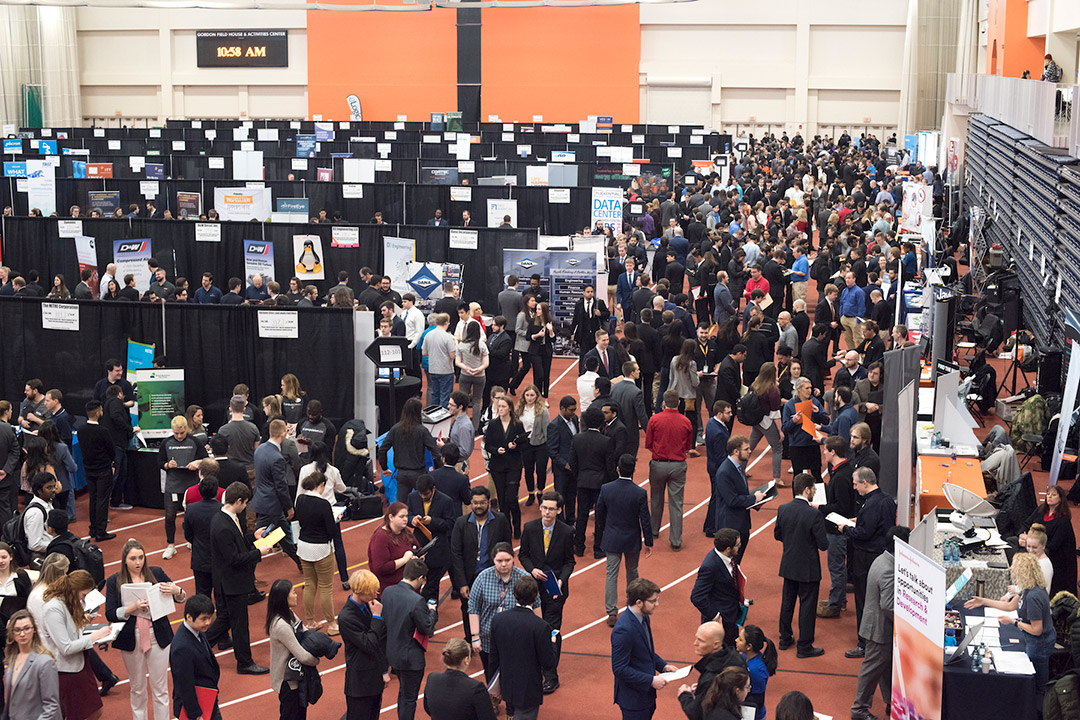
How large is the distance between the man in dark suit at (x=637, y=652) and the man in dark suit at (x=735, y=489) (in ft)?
9.32

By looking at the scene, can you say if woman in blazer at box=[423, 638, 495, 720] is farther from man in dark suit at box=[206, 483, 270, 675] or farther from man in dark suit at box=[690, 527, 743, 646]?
man in dark suit at box=[206, 483, 270, 675]

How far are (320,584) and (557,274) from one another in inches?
399

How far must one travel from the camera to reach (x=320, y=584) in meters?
9.98

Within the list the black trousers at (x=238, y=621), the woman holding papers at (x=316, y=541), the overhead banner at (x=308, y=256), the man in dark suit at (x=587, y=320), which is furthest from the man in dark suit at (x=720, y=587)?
the overhead banner at (x=308, y=256)

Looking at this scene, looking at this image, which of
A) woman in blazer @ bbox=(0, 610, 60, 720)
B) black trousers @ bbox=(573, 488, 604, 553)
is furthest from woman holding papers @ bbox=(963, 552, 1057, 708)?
woman in blazer @ bbox=(0, 610, 60, 720)

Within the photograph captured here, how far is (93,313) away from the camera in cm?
Answer: 1468

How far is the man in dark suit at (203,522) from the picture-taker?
379 inches

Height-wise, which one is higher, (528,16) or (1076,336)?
(528,16)

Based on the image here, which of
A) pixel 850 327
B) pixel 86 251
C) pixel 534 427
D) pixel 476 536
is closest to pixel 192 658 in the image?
pixel 476 536

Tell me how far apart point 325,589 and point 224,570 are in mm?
982

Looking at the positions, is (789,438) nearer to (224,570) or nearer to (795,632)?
(795,632)

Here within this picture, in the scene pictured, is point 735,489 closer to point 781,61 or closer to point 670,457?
point 670,457

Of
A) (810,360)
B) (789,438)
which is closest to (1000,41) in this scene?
(810,360)

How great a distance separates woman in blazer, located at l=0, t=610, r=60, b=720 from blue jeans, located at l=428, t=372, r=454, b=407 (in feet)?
26.3
